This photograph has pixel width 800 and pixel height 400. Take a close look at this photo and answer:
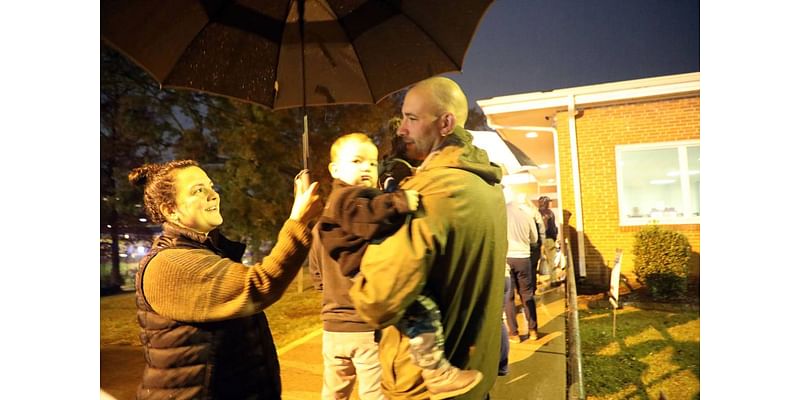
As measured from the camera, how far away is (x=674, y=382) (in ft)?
7.34

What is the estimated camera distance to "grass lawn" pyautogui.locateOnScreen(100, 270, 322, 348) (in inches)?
67.4

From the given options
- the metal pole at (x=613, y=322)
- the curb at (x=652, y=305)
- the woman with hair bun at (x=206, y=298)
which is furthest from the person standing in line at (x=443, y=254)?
the metal pole at (x=613, y=322)

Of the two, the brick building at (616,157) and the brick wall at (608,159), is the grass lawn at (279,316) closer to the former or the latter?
the brick building at (616,157)

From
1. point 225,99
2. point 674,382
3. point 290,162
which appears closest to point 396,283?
point 290,162

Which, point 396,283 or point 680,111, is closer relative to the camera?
point 396,283

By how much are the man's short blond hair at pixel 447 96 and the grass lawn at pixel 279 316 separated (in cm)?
81

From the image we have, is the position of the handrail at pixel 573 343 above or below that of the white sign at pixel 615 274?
below

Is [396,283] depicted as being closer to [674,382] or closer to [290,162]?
[290,162]

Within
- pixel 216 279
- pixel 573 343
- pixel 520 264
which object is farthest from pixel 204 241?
pixel 573 343

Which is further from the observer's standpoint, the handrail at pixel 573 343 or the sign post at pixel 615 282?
the sign post at pixel 615 282

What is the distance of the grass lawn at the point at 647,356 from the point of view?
222 centimetres

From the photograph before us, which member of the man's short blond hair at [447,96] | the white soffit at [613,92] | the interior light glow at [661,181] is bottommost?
the interior light glow at [661,181]

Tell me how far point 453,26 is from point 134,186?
5.19 feet

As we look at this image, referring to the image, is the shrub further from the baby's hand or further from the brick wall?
the baby's hand
